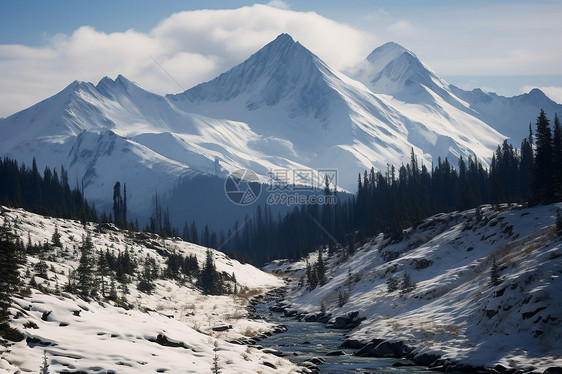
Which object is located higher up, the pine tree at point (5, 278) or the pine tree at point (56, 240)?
the pine tree at point (56, 240)

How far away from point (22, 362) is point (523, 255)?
38.4 meters

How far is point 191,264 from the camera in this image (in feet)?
336

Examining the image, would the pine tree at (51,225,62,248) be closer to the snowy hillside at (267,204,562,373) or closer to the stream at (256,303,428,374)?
the stream at (256,303,428,374)

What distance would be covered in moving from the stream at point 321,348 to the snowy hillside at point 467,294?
1997mm

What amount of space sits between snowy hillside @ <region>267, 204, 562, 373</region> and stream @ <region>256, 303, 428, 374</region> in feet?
6.55

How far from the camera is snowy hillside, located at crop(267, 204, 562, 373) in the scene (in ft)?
132

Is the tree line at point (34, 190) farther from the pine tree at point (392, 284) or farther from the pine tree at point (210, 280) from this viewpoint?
the pine tree at point (392, 284)

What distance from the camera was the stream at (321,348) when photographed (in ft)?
139

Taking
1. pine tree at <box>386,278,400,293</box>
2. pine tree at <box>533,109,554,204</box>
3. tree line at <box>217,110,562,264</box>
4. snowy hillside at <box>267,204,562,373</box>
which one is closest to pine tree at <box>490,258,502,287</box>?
snowy hillside at <box>267,204,562,373</box>

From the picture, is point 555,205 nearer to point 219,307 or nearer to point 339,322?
point 339,322

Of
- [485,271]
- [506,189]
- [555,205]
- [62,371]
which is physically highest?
[506,189]

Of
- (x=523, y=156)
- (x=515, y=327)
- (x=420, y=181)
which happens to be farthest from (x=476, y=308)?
(x=420, y=181)

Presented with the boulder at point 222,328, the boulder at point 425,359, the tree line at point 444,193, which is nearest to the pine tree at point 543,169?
the tree line at point 444,193

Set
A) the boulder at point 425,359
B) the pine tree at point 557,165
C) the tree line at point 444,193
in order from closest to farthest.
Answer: the boulder at point 425,359
the pine tree at point 557,165
the tree line at point 444,193
